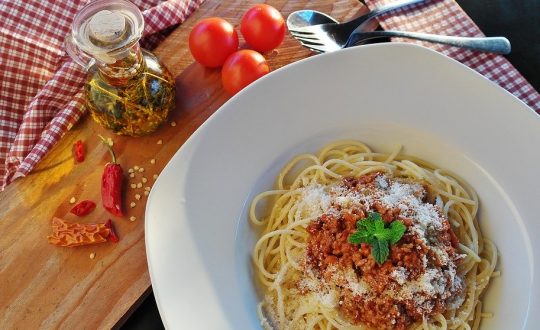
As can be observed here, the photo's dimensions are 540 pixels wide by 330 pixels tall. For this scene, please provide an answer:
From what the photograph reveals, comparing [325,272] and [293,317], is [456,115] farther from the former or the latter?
[293,317]

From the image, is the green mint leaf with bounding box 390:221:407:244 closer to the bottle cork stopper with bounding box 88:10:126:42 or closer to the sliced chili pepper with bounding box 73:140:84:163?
the bottle cork stopper with bounding box 88:10:126:42

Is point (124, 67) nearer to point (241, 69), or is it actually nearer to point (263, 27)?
point (241, 69)

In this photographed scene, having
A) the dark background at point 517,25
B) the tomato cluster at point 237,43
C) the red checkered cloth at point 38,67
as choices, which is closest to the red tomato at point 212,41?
the tomato cluster at point 237,43

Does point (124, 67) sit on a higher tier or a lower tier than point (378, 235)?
higher

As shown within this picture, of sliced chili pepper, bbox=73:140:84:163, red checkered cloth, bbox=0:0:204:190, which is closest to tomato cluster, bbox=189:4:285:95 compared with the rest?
red checkered cloth, bbox=0:0:204:190

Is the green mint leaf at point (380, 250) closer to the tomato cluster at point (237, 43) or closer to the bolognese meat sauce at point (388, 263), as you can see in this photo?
the bolognese meat sauce at point (388, 263)

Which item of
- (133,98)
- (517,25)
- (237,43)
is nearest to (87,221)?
(133,98)
